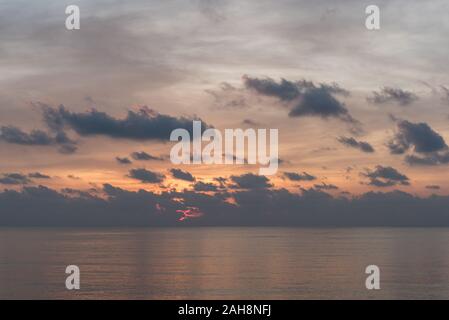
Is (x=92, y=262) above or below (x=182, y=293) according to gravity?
above

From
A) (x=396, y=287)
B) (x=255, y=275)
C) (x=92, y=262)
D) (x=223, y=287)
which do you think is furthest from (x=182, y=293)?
(x=92, y=262)

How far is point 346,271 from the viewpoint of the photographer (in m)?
153

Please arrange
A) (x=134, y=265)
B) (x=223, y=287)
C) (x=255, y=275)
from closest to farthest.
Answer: (x=223, y=287)
(x=255, y=275)
(x=134, y=265)
